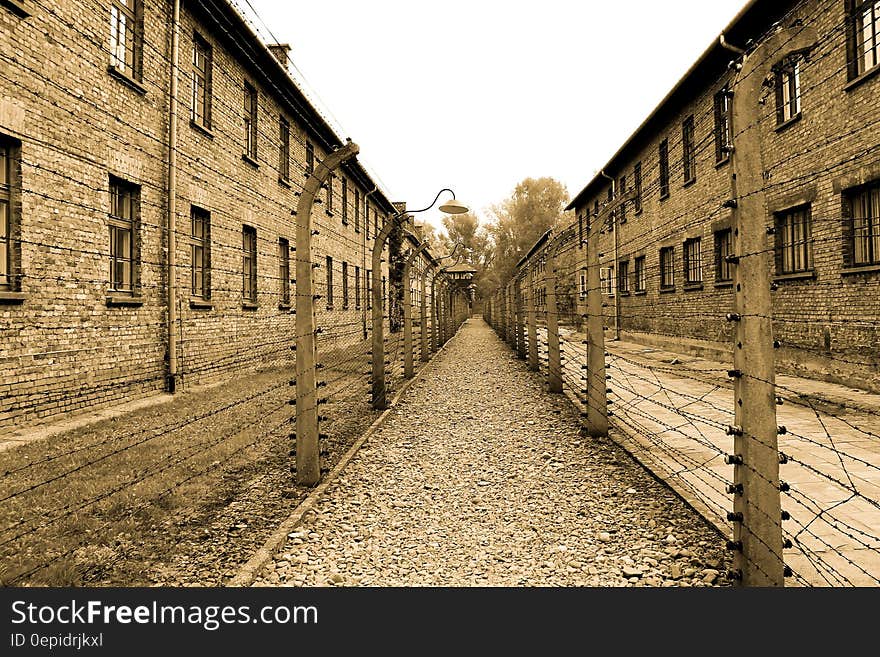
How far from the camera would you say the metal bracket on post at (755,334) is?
2547 millimetres

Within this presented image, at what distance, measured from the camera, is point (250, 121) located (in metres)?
13.1

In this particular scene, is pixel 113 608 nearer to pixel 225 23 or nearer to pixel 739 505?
pixel 739 505

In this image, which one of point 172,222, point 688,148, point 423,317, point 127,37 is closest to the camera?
point 127,37

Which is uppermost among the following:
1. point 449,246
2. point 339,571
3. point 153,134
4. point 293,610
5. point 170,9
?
point 449,246

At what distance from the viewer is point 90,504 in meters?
4.08

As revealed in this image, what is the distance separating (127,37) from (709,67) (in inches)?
480

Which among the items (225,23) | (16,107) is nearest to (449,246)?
(225,23)

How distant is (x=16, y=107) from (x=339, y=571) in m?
6.50

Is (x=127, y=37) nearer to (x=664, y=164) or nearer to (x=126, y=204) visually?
(x=126, y=204)

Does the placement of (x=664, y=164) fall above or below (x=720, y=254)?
above

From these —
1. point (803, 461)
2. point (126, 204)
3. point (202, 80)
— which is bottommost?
point (803, 461)

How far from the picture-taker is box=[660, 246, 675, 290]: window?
17031 mm

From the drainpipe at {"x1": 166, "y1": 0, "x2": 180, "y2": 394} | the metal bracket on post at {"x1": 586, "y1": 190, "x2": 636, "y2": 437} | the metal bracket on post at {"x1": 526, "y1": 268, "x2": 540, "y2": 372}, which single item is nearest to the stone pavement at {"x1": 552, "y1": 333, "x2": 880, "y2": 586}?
the metal bracket on post at {"x1": 586, "y1": 190, "x2": 636, "y2": 437}

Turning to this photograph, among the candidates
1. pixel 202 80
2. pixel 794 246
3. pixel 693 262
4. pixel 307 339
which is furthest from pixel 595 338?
pixel 693 262
